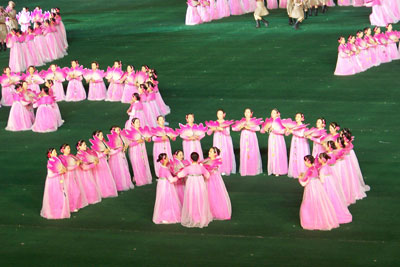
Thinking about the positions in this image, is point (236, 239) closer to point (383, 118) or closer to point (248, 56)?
point (383, 118)

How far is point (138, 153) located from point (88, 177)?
4.53 feet

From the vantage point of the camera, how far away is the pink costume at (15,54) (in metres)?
27.2

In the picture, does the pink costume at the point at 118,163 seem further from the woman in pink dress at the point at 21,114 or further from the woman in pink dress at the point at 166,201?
the woman in pink dress at the point at 21,114

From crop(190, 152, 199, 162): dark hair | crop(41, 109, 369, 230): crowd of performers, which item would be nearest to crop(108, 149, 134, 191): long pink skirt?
crop(41, 109, 369, 230): crowd of performers

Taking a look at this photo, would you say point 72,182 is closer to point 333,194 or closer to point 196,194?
point 196,194

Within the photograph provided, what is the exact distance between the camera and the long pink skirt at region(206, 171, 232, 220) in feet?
49.0

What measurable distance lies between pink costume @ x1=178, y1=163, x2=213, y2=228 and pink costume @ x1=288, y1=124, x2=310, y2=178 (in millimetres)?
2860

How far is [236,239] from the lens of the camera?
46.3 feet

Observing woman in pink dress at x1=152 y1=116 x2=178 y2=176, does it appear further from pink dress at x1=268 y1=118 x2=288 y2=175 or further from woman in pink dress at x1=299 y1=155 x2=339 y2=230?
woman in pink dress at x1=299 y1=155 x2=339 y2=230

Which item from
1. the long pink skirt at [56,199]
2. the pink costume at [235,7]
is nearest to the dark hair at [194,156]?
the long pink skirt at [56,199]

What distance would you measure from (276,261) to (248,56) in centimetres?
1462

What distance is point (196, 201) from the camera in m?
14.8

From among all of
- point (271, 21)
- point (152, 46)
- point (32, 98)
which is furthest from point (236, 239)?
point (271, 21)

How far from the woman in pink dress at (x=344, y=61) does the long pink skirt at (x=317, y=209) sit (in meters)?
10.6
